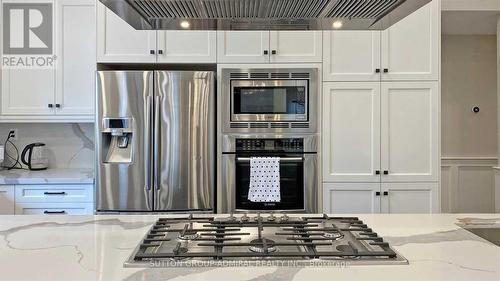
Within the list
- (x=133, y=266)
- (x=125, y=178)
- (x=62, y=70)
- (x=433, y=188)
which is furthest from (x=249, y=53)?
(x=133, y=266)

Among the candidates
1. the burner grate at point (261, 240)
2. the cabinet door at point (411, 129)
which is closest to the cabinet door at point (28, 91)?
the burner grate at point (261, 240)

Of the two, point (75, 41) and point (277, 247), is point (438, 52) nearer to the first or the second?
point (277, 247)

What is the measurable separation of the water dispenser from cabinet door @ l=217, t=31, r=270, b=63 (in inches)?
31.1

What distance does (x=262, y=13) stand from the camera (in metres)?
1.60

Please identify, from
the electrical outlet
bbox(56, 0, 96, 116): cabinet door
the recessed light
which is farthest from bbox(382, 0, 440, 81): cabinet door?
the electrical outlet

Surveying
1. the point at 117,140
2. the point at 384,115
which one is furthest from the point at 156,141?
the point at 384,115

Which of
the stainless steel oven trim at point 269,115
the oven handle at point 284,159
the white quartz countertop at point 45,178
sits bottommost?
the white quartz countertop at point 45,178

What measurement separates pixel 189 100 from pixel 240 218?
Answer: 130 centimetres

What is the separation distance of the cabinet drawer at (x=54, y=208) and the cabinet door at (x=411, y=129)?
2083mm

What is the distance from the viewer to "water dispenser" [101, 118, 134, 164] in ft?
8.88

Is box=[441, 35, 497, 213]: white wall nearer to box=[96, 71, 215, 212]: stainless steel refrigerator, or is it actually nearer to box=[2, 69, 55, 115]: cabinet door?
box=[96, 71, 215, 212]: stainless steel refrigerator

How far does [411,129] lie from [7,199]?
283cm

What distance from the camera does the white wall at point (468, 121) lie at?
368 cm

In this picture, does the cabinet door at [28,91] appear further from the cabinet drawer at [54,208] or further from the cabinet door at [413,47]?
the cabinet door at [413,47]
